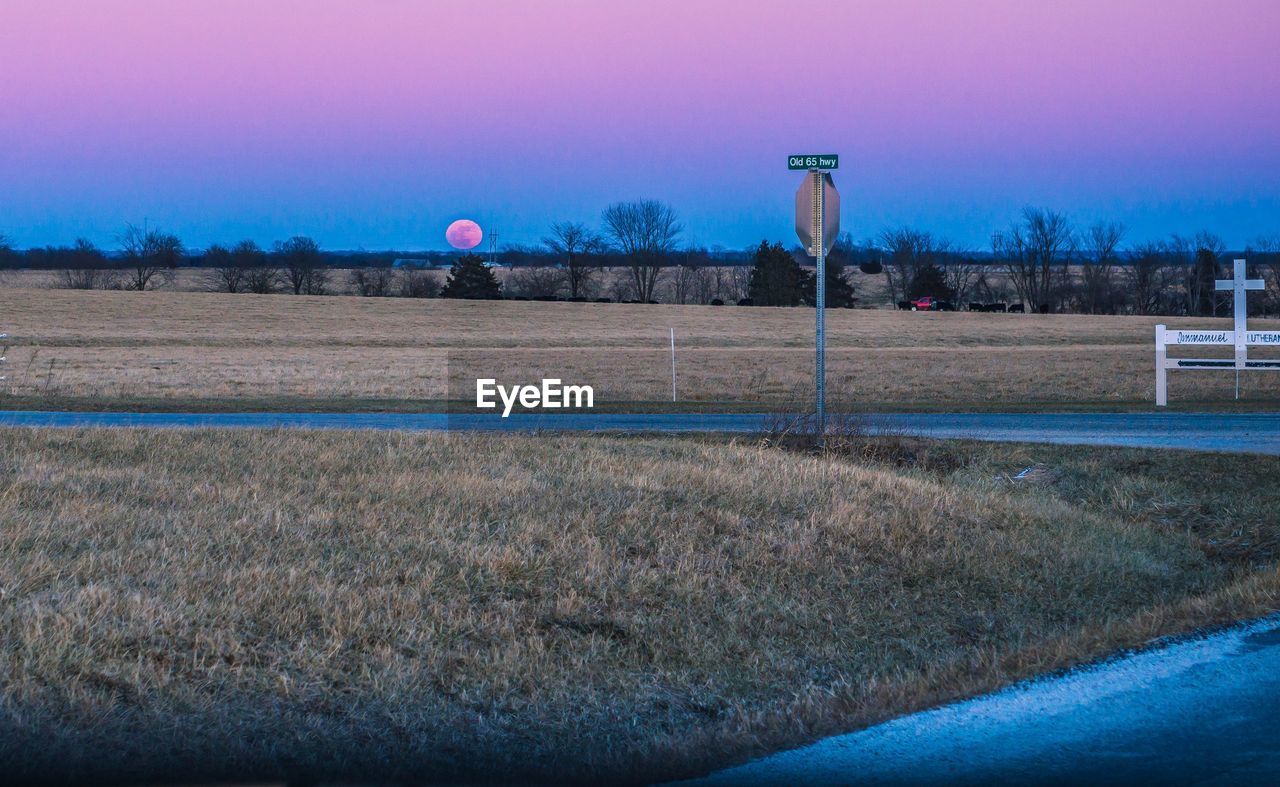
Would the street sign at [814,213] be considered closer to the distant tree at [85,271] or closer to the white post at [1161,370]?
the white post at [1161,370]

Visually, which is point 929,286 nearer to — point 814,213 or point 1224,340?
point 1224,340

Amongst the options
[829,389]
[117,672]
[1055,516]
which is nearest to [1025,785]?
[117,672]

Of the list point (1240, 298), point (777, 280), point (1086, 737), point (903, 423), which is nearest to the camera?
point (1086, 737)

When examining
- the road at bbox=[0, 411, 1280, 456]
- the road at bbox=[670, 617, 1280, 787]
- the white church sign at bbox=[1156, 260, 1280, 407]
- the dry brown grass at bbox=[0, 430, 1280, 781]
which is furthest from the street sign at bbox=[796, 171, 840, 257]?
the white church sign at bbox=[1156, 260, 1280, 407]

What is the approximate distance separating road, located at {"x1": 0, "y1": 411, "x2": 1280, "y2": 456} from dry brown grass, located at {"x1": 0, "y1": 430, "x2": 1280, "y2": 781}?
303cm

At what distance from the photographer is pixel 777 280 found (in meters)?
78.8

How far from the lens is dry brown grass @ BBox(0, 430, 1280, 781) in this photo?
5.55m

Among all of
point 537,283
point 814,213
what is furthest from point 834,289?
point 814,213

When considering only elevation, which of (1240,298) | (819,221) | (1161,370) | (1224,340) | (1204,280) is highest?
(1204,280)

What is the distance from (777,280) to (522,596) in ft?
238

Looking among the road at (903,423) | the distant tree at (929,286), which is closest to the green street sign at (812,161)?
the road at (903,423)

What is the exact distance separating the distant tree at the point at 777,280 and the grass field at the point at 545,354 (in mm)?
8058

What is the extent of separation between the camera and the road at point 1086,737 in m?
4.99

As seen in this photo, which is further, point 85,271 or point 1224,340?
point 85,271
